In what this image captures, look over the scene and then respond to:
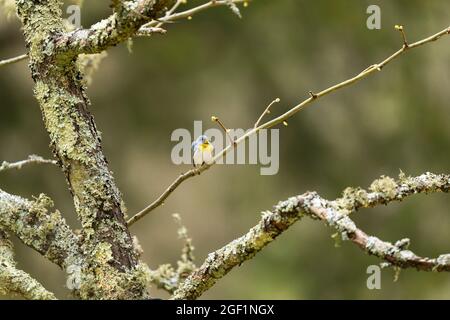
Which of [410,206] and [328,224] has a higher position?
[410,206]

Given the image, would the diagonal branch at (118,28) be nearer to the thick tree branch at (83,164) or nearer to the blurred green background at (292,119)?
the thick tree branch at (83,164)

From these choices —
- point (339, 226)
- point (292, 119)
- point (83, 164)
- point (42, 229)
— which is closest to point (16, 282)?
point (42, 229)

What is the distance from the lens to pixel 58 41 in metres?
1.77

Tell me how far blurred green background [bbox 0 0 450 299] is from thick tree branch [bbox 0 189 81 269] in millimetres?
4661

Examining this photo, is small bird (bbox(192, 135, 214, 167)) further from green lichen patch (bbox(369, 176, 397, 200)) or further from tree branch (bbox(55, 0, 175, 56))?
green lichen patch (bbox(369, 176, 397, 200))

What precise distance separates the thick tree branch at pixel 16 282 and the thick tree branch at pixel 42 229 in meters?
0.05

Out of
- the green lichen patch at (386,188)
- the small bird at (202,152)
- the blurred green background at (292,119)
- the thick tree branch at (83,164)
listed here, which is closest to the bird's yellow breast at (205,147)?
the small bird at (202,152)

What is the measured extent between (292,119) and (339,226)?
17.9 feet

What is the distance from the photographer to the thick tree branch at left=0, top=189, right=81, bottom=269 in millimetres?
1773

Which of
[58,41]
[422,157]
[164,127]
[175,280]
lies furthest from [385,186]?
[164,127]

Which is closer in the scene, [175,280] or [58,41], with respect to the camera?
[58,41]

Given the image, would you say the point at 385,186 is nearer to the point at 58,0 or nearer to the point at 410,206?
the point at 58,0

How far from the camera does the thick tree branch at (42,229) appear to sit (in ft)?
5.82
